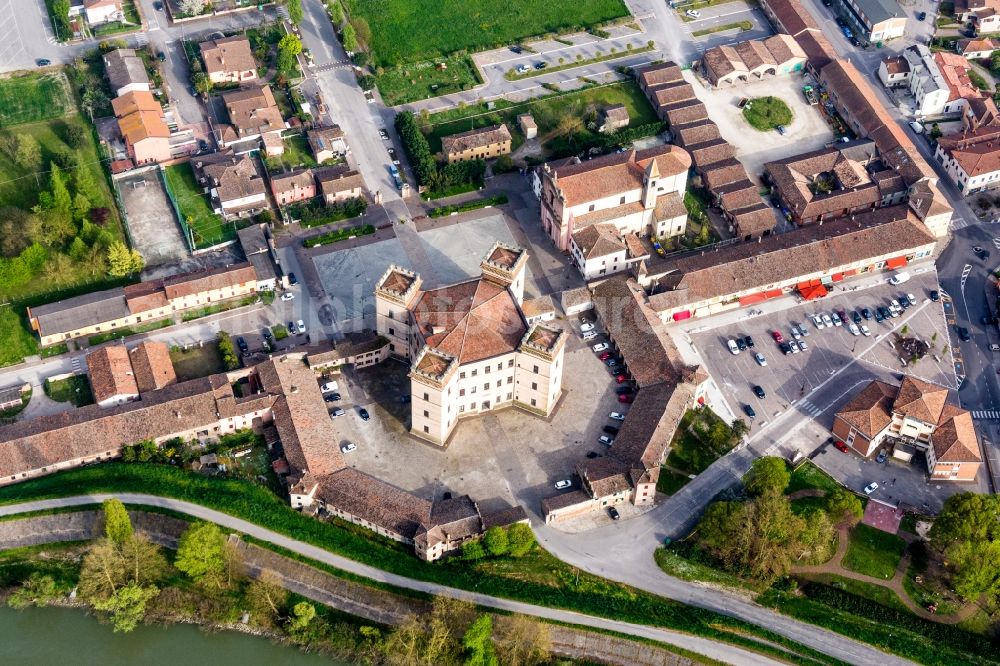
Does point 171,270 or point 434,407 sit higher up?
point 171,270

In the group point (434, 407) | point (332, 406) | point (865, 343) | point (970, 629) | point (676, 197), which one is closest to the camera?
point (970, 629)

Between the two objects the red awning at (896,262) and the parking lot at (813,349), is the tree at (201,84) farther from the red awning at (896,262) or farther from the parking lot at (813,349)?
the red awning at (896,262)

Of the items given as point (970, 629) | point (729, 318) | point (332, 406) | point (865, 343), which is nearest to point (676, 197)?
point (729, 318)

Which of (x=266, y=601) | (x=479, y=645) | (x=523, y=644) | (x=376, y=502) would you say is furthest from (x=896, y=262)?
(x=266, y=601)

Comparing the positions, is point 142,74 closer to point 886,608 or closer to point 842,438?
point 842,438

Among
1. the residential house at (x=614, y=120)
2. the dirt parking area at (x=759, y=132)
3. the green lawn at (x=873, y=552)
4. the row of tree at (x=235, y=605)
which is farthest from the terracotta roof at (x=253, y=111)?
the green lawn at (x=873, y=552)

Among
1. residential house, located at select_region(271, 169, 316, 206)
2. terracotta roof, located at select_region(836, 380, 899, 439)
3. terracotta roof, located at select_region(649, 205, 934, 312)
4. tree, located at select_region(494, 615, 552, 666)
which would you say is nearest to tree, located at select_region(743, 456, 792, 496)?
terracotta roof, located at select_region(836, 380, 899, 439)

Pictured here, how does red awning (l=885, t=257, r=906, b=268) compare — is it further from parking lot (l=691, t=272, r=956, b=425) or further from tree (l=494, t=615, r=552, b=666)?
tree (l=494, t=615, r=552, b=666)
